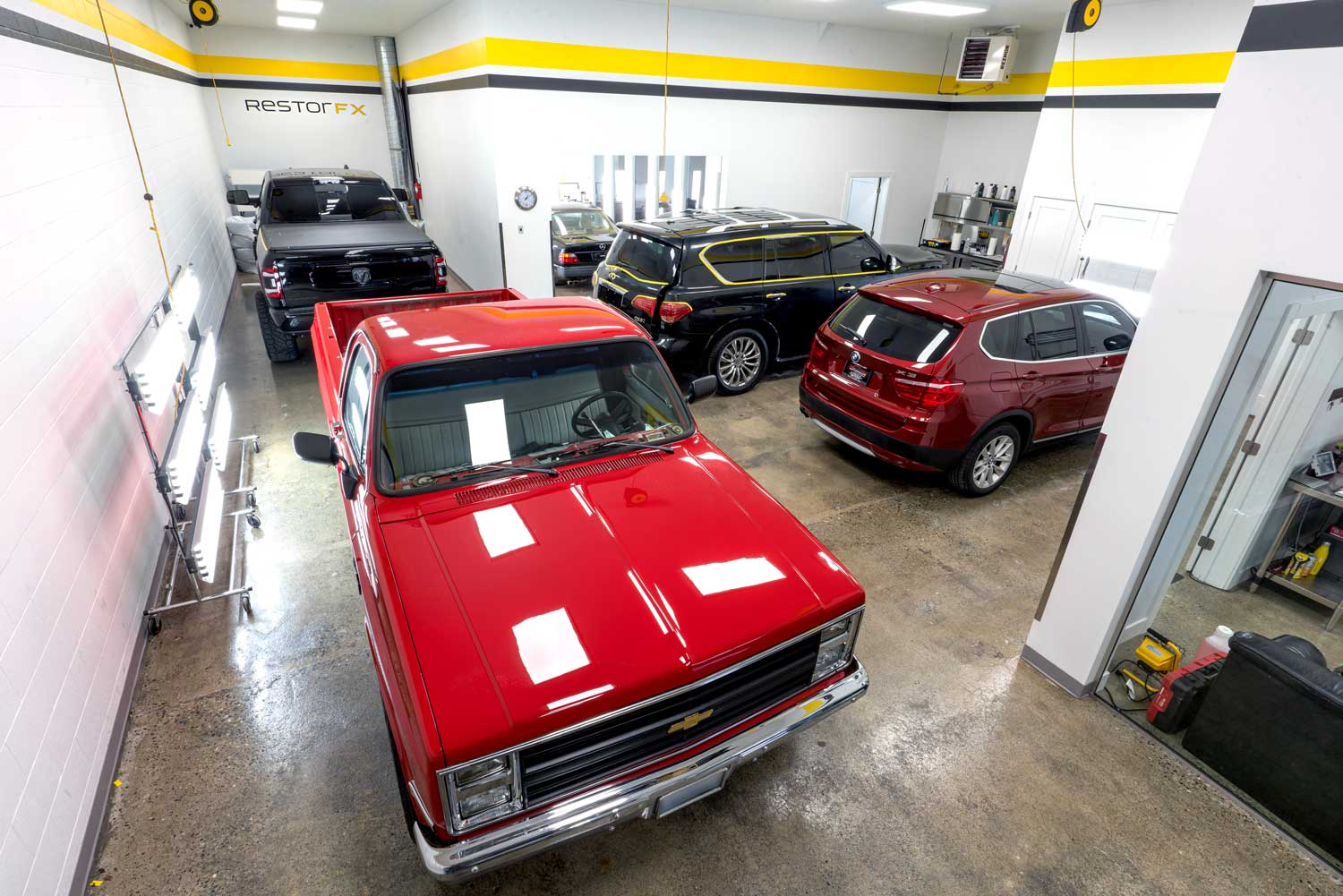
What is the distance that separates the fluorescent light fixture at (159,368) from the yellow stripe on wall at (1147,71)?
377 inches

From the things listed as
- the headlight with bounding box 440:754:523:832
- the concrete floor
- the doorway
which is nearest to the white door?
the doorway

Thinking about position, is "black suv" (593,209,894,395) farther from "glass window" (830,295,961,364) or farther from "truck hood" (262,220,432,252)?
"truck hood" (262,220,432,252)

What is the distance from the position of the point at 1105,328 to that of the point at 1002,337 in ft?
4.17

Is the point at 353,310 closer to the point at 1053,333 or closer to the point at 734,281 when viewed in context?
the point at 734,281

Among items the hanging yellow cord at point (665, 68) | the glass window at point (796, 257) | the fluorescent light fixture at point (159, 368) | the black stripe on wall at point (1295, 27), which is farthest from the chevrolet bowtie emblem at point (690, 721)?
the hanging yellow cord at point (665, 68)

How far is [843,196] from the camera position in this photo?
11.8m

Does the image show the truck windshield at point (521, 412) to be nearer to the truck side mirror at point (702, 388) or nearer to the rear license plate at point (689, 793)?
the truck side mirror at point (702, 388)

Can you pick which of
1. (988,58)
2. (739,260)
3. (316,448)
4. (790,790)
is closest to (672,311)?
(739,260)

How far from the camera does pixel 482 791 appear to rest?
2023mm

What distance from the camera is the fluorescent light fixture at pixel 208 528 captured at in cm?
350

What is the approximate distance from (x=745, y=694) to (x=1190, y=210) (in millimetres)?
2636

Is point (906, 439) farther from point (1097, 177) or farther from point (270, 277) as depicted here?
point (270, 277)

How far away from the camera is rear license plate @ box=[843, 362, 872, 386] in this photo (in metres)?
5.16

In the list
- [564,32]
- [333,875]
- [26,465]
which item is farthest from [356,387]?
[564,32]
